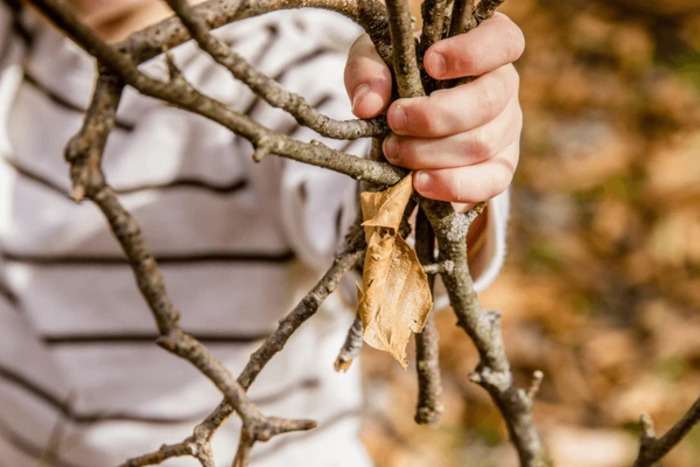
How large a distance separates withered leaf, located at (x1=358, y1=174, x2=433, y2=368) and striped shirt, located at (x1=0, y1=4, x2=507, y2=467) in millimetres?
398

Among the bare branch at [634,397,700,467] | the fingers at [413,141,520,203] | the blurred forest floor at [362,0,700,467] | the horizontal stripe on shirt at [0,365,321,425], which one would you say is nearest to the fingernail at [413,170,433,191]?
the fingers at [413,141,520,203]

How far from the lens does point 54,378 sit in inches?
27.7

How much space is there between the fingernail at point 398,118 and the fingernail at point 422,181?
0.02 metres

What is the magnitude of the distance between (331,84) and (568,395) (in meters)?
0.75

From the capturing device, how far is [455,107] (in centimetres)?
24

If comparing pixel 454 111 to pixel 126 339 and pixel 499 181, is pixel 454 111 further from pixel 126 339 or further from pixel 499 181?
pixel 126 339

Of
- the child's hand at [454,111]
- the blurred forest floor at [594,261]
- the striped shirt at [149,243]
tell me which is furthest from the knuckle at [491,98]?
the blurred forest floor at [594,261]

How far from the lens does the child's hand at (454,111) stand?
0.22m

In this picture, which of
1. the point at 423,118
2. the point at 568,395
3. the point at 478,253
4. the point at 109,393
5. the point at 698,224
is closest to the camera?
the point at 423,118

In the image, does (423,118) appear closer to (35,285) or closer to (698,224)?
(35,285)

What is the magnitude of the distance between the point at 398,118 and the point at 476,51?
4 cm

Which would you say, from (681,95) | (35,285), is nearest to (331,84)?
(35,285)

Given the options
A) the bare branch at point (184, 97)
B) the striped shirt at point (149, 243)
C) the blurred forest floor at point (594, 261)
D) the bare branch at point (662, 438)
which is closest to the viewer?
the bare branch at point (184, 97)

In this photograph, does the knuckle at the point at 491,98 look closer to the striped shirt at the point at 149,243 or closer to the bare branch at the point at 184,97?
the bare branch at the point at 184,97
